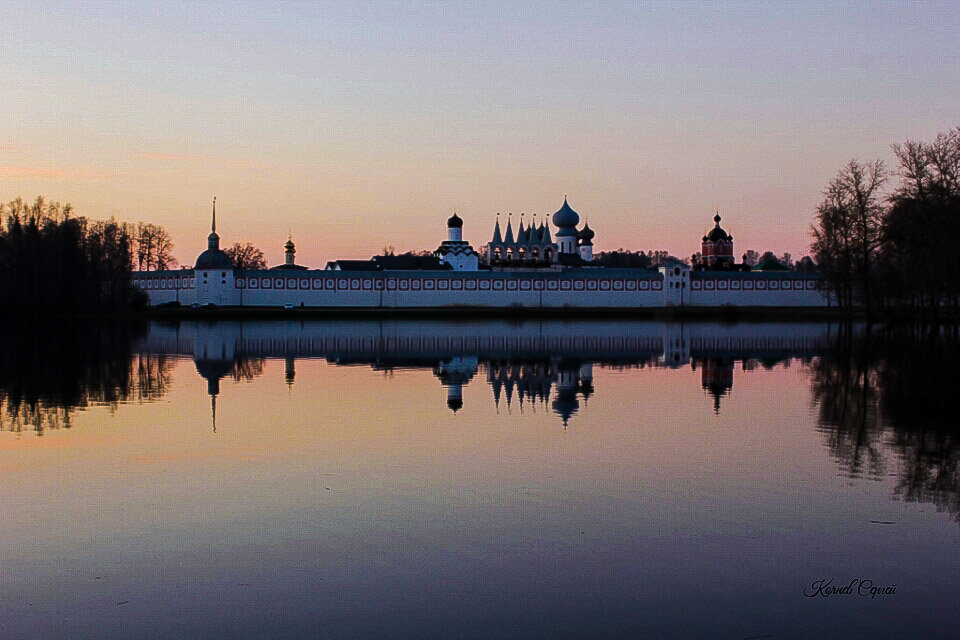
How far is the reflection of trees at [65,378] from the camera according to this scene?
1786 cm

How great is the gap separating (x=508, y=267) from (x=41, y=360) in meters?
76.4

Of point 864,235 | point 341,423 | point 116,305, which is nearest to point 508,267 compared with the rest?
point 116,305

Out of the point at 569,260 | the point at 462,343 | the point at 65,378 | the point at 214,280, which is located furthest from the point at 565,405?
the point at 569,260

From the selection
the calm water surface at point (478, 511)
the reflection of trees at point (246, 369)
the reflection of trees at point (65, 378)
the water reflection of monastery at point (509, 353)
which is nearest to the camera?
the calm water surface at point (478, 511)

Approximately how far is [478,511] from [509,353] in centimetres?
2444

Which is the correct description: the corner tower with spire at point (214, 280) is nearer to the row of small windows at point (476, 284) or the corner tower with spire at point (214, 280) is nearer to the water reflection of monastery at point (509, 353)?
the row of small windows at point (476, 284)

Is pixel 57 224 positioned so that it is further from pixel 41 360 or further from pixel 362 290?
pixel 41 360

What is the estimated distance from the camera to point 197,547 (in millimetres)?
9172

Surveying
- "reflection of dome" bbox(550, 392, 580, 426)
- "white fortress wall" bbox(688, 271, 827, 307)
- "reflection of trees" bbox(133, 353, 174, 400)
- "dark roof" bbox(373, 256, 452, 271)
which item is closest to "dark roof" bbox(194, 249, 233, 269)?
"dark roof" bbox(373, 256, 452, 271)

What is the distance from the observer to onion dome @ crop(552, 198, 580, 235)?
371ft

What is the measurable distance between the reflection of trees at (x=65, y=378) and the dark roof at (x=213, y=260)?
155 ft

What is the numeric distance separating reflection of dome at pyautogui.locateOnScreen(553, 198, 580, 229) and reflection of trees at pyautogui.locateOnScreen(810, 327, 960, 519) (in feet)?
266

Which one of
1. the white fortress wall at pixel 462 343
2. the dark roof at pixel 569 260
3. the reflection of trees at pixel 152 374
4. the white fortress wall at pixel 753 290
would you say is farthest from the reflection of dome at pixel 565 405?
the dark roof at pixel 569 260

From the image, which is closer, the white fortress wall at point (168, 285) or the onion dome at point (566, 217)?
the white fortress wall at point (168, 285)
